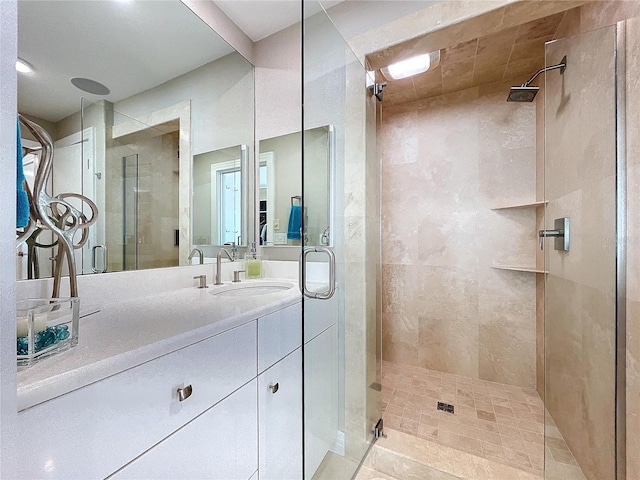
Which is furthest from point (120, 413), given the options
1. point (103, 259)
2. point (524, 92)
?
point (524, 92)

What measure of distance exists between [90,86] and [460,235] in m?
2.35

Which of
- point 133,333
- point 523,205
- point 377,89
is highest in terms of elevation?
point 377,89

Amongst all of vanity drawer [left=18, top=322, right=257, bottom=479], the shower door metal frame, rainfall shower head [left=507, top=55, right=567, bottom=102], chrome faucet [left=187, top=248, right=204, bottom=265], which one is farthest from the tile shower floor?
rainfall shower head [left=507, top=55, right=567, bottom=102]

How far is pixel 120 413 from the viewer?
21.8 inches

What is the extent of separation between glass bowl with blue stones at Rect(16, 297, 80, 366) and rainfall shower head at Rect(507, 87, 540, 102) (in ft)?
7.82

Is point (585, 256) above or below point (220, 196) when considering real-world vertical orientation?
below

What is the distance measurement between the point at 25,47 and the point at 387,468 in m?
2.23

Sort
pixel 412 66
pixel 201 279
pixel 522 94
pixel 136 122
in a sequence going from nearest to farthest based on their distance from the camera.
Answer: pixel 136 122
pixel 201 279
pixel 412 66
pixel 522 94

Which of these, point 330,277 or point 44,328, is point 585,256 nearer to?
point 330,277

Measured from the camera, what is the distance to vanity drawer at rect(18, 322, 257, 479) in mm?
451

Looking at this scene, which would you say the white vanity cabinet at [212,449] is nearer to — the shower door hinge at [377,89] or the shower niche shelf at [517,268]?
the shower door hinge at [377,89]

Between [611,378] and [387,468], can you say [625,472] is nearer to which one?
[611,378]

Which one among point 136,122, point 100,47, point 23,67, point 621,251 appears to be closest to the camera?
point 23,67

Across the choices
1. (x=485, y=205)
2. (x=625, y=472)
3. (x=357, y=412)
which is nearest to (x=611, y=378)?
(x=625, y=472)
